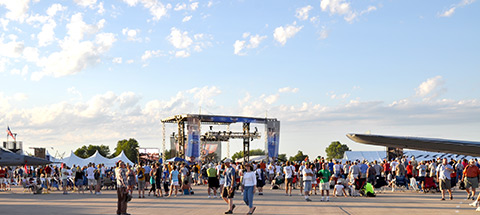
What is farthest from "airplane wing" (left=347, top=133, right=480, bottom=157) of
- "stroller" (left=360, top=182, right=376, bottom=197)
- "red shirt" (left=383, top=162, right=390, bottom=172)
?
"red shirt" (left=383, top=162, right=390, bottom=172)

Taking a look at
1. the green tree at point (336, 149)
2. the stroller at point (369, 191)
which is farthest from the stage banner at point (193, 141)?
the green tree at point (336, 149)

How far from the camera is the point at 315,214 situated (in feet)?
45.5

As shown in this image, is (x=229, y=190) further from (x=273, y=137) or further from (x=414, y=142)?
(x=273, y=137)

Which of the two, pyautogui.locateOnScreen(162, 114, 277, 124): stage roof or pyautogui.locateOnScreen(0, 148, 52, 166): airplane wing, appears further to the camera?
pyautogui.locateOnScreen(162, 114, 277, 124): stage roof

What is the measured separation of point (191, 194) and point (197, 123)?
25399 mm

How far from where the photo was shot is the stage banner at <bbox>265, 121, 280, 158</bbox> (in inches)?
1937

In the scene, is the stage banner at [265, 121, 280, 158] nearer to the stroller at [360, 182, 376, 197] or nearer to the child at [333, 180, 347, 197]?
the child at [333, 180, 347, 197]

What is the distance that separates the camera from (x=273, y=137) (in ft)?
162

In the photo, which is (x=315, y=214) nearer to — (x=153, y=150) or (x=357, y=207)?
(x=357, y=207)

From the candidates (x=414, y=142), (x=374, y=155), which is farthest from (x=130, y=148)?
(x=414, y=142)

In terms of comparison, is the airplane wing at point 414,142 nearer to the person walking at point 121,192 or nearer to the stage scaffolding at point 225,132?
the person walking at point 121,192

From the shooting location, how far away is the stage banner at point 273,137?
49.2 metres

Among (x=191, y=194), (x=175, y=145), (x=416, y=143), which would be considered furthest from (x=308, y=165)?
(x=175, y=145)

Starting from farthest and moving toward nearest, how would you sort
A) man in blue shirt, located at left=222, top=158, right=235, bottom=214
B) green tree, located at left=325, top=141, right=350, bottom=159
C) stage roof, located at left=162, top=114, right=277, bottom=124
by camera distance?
green tree, located at left=325, top=141, right=350, bottom=159 < stage roof, located at left=162, top=114, right=277, bottom=124 < man in blue shirt, located at left=222, top=158, right=235, bottom=214
